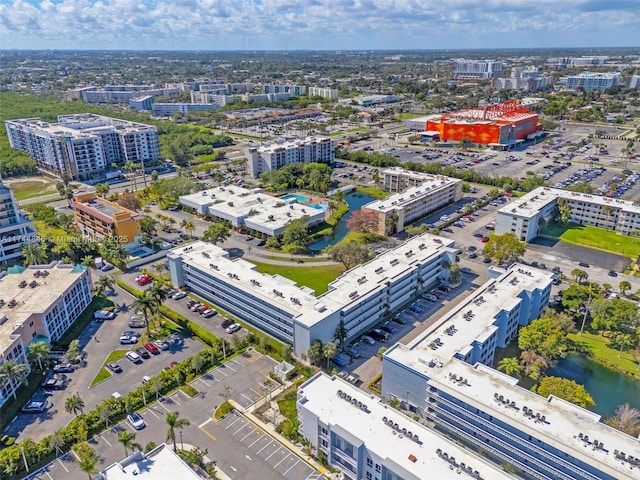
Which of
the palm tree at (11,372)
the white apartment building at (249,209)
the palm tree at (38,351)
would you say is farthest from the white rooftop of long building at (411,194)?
the palm tree at (11,372)

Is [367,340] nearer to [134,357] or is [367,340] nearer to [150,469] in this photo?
[134,357]

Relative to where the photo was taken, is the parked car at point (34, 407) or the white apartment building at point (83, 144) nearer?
the parked car at point (34, 407)

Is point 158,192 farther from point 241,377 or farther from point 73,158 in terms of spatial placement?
point 241,377

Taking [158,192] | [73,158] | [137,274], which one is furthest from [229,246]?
[73,158]

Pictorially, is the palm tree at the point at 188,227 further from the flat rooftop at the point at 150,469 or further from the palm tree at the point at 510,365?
the palm tree at the point at 510,365

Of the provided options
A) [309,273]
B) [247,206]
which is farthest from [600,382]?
[247,206]

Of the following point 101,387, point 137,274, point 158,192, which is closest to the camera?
point 101,387
